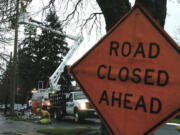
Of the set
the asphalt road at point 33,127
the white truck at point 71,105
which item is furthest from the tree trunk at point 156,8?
the white truck at point 71,105

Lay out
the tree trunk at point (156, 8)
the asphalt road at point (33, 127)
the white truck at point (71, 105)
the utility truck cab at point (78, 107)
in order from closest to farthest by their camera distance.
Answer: the tree trunk at point (156, 8), the asphalt road at point (33, 127), the utility truck cab at point (78, 107), the white truck at point (71, 105)

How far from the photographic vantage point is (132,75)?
3.33 meters

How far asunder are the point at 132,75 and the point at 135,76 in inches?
1.3

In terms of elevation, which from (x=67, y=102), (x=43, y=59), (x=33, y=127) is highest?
(x=43, y=59)

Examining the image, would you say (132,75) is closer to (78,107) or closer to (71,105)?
(78,107)

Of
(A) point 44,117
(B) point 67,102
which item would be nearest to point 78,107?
(B) point 67,102

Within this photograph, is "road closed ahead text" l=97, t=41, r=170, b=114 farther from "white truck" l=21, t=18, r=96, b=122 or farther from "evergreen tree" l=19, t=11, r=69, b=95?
"evergreen tree" l=19, t=11, r=69, b=95

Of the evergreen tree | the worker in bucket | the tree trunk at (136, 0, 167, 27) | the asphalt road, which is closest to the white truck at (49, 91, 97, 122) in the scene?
the asphalt road

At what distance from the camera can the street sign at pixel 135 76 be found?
10.2 ft

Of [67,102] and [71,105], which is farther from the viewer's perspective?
[67,102]

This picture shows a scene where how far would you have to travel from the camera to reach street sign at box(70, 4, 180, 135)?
3123mm

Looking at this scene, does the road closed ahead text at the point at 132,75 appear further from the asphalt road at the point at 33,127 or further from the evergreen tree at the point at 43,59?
the evergreen tree at the point at 43,59

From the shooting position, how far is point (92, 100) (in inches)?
141

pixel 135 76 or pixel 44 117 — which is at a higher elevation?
pixel 135 76
